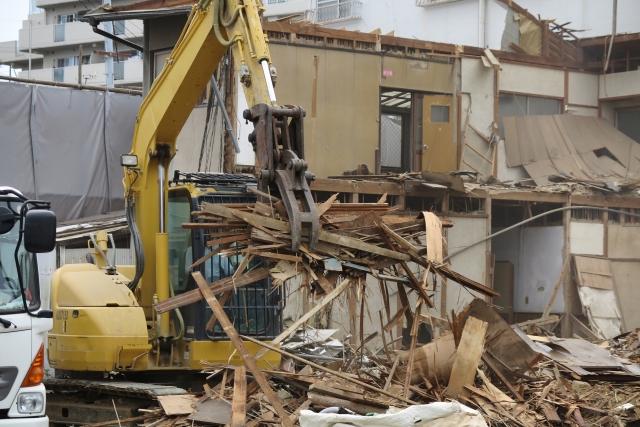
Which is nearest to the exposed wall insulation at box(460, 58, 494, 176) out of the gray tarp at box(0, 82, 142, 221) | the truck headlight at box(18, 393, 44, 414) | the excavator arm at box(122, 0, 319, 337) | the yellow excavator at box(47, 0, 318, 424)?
the gray tarp at box(0, 82, 142, 221)

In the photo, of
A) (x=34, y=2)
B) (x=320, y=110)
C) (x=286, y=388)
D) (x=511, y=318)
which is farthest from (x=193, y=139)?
(x=34, y=2)

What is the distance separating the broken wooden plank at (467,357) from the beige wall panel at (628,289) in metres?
15.0

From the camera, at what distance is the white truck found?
22.1 ft

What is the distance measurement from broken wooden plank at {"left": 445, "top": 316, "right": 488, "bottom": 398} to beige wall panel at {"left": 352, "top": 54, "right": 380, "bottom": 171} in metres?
13.0

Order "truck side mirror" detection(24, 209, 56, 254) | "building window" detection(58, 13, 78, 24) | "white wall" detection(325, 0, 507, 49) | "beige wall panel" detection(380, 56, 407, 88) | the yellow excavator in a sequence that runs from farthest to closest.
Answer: "building window" detection(58, 13, 78, 24), "white wall" detection(325, 0, 507, 49), "beige wall panel" detection(380, 56, 407, 88), the yellow excavator, "truck side mirror" detection(24, 209, 56, 254)

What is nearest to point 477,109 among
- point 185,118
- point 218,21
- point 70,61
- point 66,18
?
point 185,118

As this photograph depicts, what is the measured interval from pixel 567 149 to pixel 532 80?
2235 millimetres

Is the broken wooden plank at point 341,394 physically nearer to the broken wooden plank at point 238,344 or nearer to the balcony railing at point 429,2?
the broken wooden plank at point 238,344

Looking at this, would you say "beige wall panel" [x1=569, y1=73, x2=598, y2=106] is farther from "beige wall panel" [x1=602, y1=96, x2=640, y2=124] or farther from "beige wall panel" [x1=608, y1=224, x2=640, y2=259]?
"beige wall panel" [x1=608, y1=224, x2=640, y2=259]

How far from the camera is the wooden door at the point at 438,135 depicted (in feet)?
71.9

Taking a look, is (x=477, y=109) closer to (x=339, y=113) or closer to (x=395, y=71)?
(x=395, y=71)

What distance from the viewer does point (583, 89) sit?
24453 millimetres

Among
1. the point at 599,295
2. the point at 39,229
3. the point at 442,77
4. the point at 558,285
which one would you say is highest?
the point at 442,77

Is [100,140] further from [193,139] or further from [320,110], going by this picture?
[320,110]
